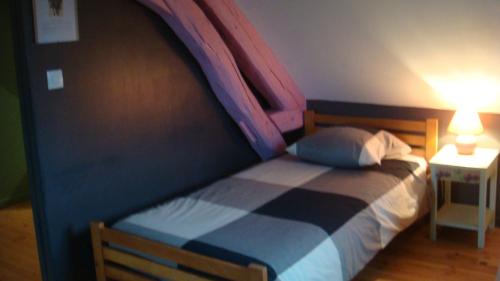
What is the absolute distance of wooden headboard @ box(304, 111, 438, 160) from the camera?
3.95m

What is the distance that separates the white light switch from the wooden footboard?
712mm

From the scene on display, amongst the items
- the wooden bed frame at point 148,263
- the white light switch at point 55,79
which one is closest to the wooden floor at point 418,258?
the wooden bed frame at point 148,263

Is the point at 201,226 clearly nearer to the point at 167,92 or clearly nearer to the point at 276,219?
the point at 276,219

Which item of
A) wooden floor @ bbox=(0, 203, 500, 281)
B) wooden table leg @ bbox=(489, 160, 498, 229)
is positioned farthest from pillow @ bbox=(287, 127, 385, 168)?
wooden table leg @ bbox=(489, 160, 498, 229)

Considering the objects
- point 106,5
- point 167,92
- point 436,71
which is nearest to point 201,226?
point 167,92

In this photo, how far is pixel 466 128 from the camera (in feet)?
11.8

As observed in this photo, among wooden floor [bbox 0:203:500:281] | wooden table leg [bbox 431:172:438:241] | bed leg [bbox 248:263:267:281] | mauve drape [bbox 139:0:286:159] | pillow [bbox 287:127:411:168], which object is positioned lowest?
wooden floor [bbox 0:203:500:281]

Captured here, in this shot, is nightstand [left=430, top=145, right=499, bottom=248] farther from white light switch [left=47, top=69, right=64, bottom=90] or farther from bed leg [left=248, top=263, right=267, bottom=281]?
white light switch [left=47, top=69, right=64, bottom=90]

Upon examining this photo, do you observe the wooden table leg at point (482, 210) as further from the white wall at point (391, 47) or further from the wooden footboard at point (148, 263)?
the wooden footboard at point (148, 263)

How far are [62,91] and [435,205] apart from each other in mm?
2388

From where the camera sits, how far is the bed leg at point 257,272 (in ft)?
7.49

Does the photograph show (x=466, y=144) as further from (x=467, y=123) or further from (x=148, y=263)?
(x=148, y=263)

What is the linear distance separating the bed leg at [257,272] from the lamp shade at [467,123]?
1917 millimetres

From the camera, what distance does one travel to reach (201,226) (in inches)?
114
